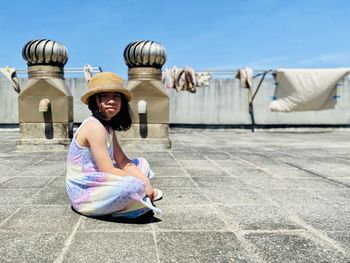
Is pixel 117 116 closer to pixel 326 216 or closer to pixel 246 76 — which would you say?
pixel 326 216

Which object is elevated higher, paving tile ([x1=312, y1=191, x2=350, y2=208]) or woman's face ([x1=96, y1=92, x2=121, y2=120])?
woman's face ([x1=96, y1=92, x2=121, y2=120])

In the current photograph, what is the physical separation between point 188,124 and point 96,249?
13.0 meters

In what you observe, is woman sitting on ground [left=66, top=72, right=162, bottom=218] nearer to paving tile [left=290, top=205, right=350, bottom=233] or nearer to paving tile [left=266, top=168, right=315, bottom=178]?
paving tile [left=290, top=205, right=350, bottom=233]

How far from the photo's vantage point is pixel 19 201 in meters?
3.08

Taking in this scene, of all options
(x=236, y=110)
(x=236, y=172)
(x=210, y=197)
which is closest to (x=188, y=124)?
(x=236, y=110)

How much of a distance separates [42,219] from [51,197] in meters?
0.73

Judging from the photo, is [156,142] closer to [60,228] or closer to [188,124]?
[60,228]

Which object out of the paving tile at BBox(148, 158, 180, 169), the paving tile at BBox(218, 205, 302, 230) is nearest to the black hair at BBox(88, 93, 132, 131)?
the paving tile at BBox(218, 205, 302, 230)

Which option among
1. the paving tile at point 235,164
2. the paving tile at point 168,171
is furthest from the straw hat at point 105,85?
the paving tile at point 235,164

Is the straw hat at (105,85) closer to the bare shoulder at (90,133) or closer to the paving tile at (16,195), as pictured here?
the bare shoulder at (90,133)

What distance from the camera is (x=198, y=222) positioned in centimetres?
251

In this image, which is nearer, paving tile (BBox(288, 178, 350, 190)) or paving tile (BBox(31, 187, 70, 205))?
paving tile (BBox(31, 187, 70, 205))

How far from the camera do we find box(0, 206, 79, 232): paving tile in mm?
2334

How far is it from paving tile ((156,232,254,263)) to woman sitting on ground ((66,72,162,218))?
Answer: 0.30 metres
